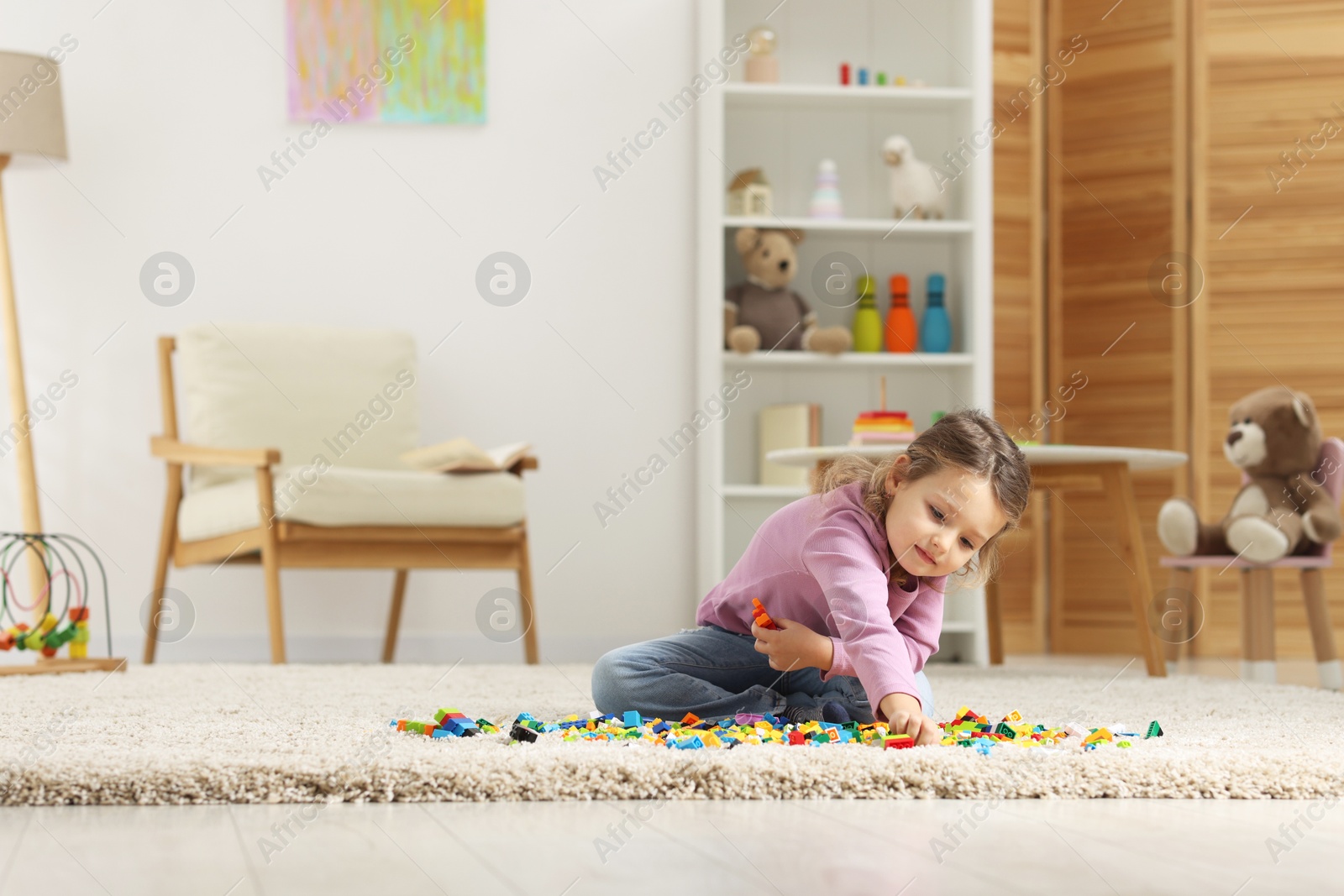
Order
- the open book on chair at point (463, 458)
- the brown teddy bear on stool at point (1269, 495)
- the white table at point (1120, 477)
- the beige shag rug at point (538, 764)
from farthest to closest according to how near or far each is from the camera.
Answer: the open book on chair at point (463, 458)
the brown teddy bear on stool at point (1269, 495)
the white table at point (1120, 477)
the beige shag rug at point (538, 764)

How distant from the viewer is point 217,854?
89cm

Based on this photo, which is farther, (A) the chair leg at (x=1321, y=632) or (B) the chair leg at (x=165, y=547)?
(B) the chair leg at (x=165, y=547)

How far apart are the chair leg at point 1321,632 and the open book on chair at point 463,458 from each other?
168cm

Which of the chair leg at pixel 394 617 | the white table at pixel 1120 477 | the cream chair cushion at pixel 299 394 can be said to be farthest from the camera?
the chair leg at pixel 394 617

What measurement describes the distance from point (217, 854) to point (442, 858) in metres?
0.16

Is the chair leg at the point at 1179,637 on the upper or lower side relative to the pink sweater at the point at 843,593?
lower

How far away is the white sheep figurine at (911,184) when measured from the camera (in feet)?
10.7

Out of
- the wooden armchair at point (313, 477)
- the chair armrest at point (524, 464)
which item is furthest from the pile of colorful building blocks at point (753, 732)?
the chair armrest at point (524, 464)

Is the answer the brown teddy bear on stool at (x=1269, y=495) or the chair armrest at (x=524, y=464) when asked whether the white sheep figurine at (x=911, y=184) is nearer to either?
the brown teddy bear on stool at (x=1269, y=495)

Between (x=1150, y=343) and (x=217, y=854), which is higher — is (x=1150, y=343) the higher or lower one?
the higher one

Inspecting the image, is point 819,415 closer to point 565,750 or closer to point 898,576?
point 898,576

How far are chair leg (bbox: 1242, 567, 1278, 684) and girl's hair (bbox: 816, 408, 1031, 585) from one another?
51.6 inches

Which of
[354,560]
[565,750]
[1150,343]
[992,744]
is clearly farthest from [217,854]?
[1150,343]

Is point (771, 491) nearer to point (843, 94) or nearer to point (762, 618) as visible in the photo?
point (843, 94)
